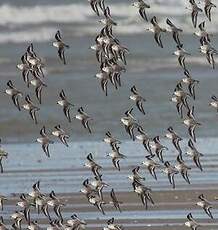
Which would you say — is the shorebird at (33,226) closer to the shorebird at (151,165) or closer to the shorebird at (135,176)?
the shorebird at (135,176)

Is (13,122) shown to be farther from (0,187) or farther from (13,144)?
(0,187)

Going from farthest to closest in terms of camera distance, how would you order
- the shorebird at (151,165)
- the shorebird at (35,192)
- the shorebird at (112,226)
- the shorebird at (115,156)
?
1. the shorebird at (115,156)
2. the shorebird at (151,165)
3. the shorebird at (35,192)
4. the shorebird at (112,226)

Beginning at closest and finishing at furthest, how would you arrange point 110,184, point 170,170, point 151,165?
point 170,170 < point 151,165 < point 110,184

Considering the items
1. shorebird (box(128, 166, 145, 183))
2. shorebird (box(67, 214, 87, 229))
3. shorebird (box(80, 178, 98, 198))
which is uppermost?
shorebird (box(128, 166, 145, 183))

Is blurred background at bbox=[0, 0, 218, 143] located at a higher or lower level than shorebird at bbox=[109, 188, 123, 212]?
higher

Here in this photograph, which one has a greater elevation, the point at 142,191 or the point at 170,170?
the point at 170,170

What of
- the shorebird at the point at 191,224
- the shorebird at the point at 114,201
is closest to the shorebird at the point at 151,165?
the shorebird at the point at 114,201

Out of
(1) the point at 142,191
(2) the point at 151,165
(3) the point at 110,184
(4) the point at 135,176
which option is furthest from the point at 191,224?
(3) the point at 110,184

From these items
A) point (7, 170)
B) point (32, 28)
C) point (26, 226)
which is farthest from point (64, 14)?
point (26, 226)

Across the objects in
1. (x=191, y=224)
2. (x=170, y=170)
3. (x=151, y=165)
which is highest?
(x=151, y=165)

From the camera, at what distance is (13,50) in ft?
106

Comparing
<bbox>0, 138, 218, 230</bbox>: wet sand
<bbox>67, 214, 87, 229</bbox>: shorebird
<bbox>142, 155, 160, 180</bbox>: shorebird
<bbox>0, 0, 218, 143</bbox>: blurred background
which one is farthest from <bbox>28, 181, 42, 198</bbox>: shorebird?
<bbox>0, 0, 218, 143</bbox>: blurred background

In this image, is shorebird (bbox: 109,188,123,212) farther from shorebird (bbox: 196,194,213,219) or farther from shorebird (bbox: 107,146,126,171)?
shorebird (bbox: 196,194,213,219)

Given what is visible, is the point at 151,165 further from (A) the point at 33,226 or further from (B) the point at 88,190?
(A) the point at 33,226
